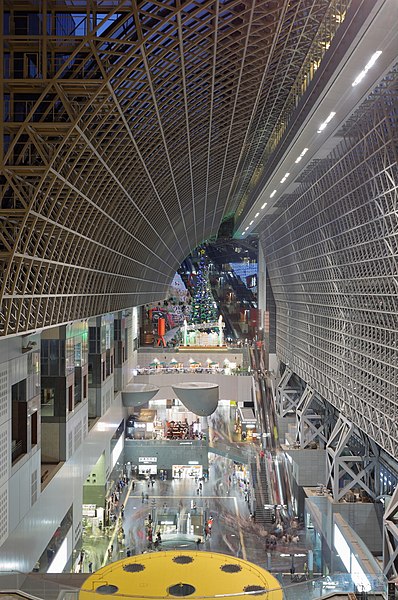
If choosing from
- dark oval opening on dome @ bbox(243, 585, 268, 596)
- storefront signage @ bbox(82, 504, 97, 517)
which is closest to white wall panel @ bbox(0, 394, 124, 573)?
storefront signage @ bbox(82, 504, 97, 517)

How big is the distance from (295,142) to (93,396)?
76.2ft

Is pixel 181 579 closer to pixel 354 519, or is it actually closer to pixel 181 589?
pixel 181 589

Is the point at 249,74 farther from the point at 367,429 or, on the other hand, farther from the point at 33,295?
the point at 367,429

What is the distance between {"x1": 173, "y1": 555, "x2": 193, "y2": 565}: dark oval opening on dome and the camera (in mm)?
16839

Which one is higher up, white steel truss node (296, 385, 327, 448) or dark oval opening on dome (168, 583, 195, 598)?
dark oval opening on dome (168, 583, 195, 598)

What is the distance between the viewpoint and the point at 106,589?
1444 centimetres

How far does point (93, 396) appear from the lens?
42.2 m

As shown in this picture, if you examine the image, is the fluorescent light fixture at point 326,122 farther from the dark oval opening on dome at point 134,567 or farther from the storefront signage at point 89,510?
the storefront signage at point 89,510

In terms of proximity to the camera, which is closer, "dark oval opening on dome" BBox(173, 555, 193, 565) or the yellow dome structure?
the yellow dome structure

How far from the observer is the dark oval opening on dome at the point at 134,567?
16.2m

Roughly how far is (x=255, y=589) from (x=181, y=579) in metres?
1.85

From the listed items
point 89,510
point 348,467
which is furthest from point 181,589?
point 89,510

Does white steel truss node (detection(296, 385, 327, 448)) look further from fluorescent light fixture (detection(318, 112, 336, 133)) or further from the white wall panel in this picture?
fluorescent light fixture (detection(318, 112, 336, 133))

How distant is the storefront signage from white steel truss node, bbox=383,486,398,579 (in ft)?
66.1
